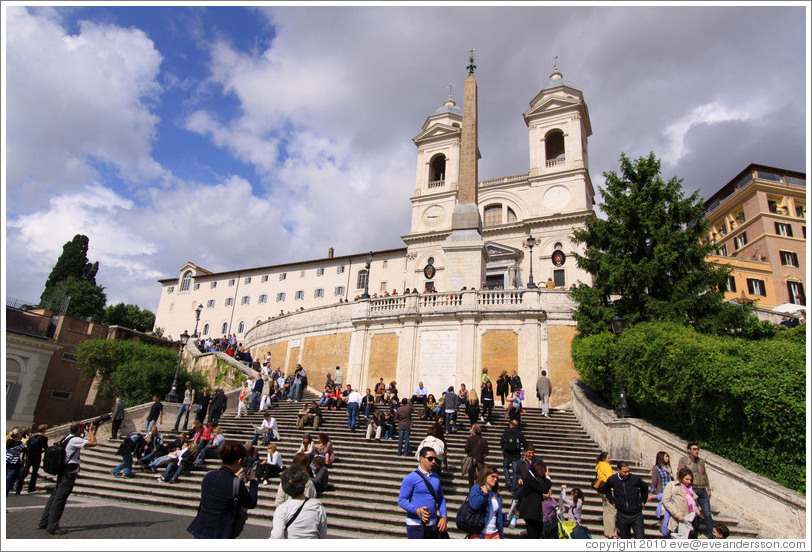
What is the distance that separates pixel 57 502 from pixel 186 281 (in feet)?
178

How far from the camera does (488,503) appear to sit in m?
5.46

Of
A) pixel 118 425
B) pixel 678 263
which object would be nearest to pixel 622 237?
pixel 678 263

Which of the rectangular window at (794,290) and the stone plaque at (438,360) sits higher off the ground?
the rectangular window at (794,290)

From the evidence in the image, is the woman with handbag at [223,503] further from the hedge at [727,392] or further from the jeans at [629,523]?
the hedge at [727,392]

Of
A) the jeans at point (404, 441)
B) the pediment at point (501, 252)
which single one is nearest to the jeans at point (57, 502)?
the jeans at point (404, 441)

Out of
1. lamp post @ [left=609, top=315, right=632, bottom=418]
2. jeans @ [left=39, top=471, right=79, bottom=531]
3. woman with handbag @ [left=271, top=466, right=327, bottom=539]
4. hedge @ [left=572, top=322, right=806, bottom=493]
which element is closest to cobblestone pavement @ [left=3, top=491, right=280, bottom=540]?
jeans @ [left=39, top=471, right=79, bottom=531]

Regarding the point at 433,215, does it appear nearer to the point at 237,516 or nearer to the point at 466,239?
the point at 466,239

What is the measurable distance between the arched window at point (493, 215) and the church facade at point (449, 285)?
9 cm

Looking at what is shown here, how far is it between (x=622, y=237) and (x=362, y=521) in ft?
44.1

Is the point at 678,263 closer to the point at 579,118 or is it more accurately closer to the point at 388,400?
the point at 388,400

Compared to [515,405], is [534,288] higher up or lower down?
higher up

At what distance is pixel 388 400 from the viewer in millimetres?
17188

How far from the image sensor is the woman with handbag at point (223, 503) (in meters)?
4.53

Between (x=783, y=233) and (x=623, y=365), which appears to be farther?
(x=783, y=233)
